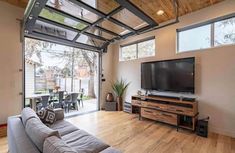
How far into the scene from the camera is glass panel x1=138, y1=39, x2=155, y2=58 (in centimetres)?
487

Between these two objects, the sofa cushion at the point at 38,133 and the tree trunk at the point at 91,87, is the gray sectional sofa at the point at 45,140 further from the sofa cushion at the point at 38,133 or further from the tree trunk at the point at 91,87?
the tree trunk at the point at 91,87

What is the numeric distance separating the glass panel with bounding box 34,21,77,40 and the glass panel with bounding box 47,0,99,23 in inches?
42.0

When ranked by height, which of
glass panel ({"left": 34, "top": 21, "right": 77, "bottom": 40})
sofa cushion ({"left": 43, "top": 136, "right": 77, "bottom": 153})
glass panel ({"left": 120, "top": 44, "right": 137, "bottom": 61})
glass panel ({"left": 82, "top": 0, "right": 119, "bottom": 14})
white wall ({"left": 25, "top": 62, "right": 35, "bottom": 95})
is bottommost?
sofa cushion ({"left": 43, "top": 136, "right": 77, "bottom": 153})

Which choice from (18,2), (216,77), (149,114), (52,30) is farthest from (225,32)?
(18,2)

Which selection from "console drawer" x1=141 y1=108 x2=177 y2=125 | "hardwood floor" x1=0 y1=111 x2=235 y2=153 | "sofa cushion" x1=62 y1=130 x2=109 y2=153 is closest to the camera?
"sofa cushion" x1=62 y1=130 x2=109 y2=153

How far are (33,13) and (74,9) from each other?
82 cm

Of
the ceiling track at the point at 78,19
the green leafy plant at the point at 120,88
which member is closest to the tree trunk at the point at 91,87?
the green leafy plant at the point at 120,88

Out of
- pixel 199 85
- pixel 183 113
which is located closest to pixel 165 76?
pixel 199 85

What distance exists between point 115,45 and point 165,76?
2861mm

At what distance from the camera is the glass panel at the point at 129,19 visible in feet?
10.6

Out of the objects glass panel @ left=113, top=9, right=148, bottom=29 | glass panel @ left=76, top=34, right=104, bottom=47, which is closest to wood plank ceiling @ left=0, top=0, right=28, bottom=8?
glass panel @ left=76, top=34, right=104, bottom=47

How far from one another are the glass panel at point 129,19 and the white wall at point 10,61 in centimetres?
260

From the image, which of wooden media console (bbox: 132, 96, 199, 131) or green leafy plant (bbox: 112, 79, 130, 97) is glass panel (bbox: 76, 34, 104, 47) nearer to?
green leafy plant (bbox: 112, 79, 130, 97)

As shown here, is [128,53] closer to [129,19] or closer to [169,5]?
[129,19]
